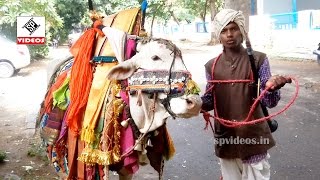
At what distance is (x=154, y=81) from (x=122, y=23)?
72 centimetres

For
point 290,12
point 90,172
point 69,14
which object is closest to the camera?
point 90,172

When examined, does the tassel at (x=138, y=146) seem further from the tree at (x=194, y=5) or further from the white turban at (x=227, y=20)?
the tree at (x=194, y=5)

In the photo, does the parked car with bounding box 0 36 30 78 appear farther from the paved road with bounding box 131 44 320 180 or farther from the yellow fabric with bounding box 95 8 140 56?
the yellow fabric with bounding box 95 8 140 56

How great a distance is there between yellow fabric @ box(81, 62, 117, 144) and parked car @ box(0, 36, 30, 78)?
10067mm

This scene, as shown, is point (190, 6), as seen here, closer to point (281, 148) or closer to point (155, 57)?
point (281, 148)

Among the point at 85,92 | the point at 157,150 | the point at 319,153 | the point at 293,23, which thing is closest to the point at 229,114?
the point at 157,150

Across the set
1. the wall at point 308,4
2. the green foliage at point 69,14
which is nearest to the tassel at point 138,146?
the green foliage at point 69,14

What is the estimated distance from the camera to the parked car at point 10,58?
38.2ft

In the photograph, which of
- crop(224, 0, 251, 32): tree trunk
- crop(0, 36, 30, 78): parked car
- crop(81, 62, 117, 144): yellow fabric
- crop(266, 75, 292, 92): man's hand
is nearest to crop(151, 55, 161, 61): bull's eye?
crop(81, 62, 117, 144): yellow fabric

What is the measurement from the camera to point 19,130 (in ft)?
19.9

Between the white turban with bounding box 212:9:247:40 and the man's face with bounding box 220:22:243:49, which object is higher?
the white turban with bounding box 212:9:247:40

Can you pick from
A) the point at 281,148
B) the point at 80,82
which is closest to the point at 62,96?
the point at 80,82

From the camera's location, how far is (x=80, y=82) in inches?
99.3

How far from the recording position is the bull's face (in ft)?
6.74
